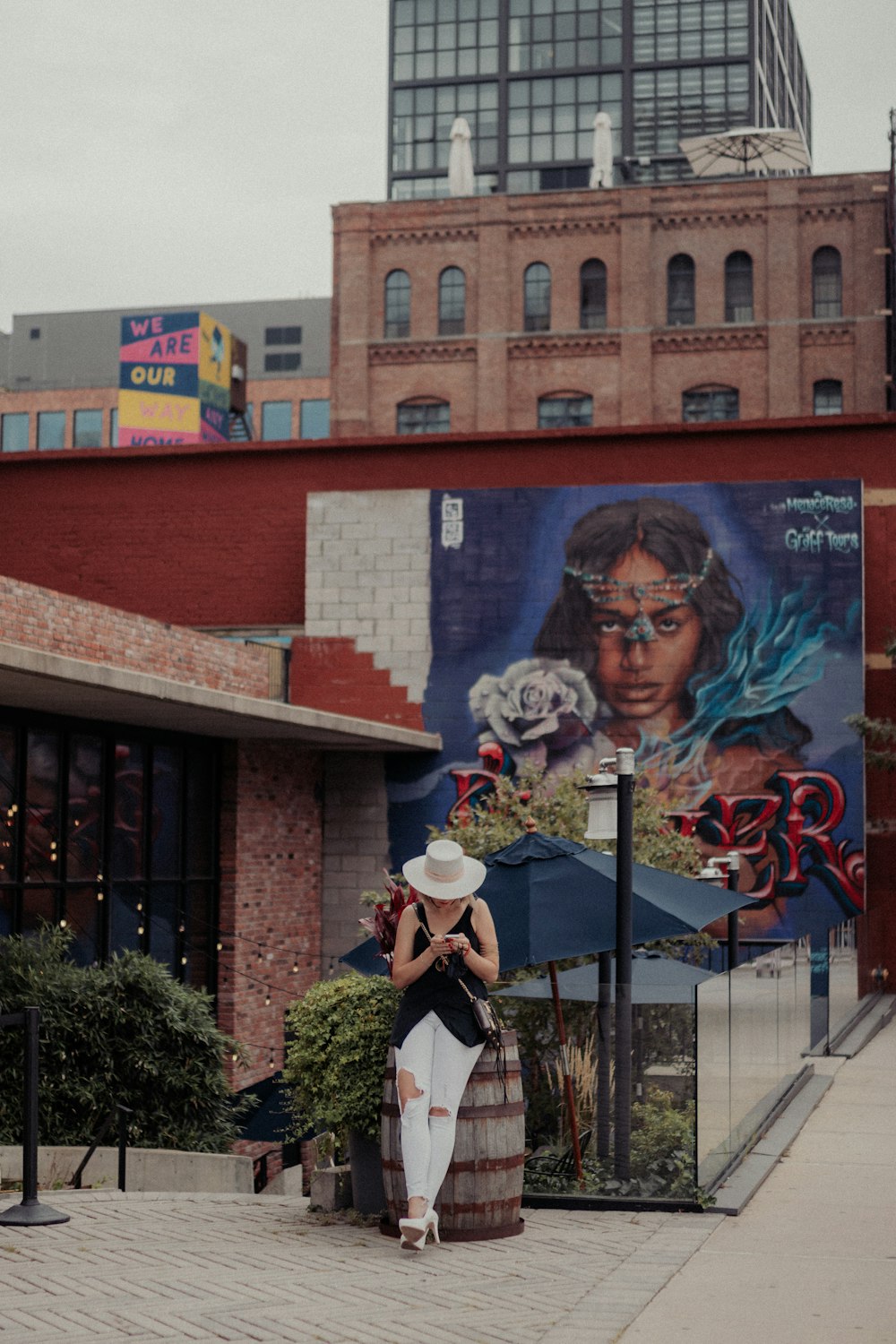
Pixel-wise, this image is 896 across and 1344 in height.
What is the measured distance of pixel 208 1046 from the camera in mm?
14773

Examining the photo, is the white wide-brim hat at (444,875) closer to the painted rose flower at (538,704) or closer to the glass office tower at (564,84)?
the painted rose flower at (538,704)

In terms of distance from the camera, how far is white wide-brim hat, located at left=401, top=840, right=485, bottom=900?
27.8 feet

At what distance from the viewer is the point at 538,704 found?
25.1 metres

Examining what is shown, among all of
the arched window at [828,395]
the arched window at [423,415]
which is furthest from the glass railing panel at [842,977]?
the arched window at [423,415]

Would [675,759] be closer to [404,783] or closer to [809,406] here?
[404,783]

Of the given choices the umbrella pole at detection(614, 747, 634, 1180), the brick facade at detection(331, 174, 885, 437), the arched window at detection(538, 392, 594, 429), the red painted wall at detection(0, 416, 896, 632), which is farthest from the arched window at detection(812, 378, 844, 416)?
the umbrella pole at detection(614, 747, 634, 1180)

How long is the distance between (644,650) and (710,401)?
3284cm

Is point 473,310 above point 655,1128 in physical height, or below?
above

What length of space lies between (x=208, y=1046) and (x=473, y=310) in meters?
45.0

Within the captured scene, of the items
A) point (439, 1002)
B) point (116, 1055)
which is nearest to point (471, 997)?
point (439, 1002)

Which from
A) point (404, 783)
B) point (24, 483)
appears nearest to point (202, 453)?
point (24, 483)

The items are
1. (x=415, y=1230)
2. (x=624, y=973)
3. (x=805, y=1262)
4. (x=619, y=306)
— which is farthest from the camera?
(x=619, y=306)

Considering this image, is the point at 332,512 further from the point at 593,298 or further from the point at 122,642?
the point at 593,298

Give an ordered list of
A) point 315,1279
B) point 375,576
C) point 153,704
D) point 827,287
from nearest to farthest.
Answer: point 315,1279, point 153,704, point 375,576, point 827,287
